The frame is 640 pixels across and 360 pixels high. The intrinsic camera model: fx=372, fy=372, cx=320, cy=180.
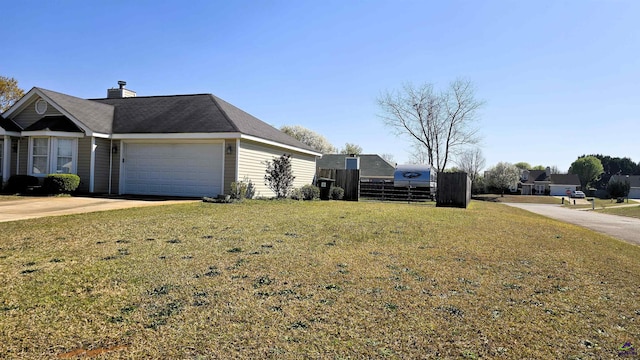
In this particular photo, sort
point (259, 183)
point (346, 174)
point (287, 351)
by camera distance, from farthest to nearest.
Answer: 1. point (346, 174)
2. point (259, 183)
3. point (287, 351)

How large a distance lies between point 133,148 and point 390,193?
15.8 metres

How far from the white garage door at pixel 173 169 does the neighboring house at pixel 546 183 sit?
6334 centimetres

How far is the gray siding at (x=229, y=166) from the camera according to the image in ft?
49.7

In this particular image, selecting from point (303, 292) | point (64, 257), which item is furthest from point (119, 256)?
point (303, 292)

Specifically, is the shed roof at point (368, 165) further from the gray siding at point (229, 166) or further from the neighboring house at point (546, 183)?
the neighboring house at point (546, 183)

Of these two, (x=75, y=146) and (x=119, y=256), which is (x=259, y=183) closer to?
(x=75, y=146)

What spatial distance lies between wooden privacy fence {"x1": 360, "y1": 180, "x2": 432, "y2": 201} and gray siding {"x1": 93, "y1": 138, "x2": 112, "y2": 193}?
15.2 m

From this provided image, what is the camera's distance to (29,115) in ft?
55.7

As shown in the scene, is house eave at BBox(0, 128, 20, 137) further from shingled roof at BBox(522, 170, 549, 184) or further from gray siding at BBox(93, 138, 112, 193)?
shingled roof at BBox(522, 170, 549, 184)

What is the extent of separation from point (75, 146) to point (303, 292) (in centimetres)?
1562

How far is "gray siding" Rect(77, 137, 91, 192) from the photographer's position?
51.6ft

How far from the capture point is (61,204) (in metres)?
11.8

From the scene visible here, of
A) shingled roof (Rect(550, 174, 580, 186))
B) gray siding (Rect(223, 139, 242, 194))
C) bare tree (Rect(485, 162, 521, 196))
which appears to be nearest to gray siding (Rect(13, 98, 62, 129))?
gray siding (Rect(223, 139, 242, 194))

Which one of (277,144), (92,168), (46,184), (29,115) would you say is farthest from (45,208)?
(277,144)
